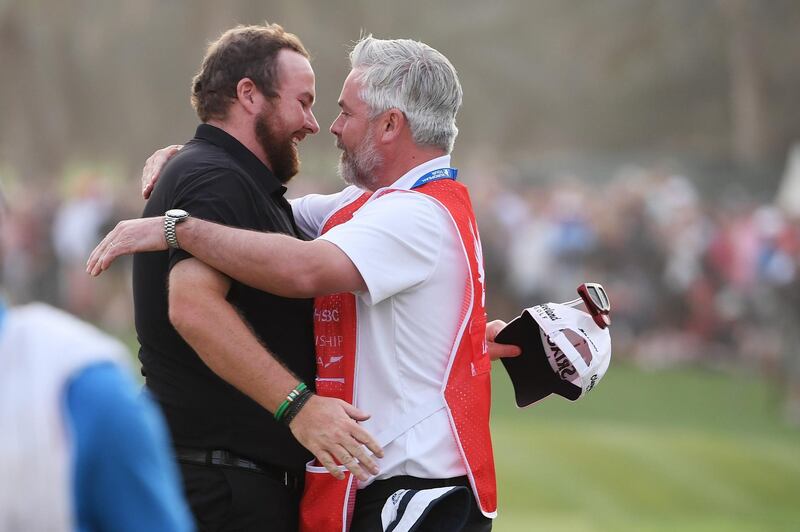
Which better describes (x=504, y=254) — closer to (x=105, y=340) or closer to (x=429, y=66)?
(x=429, y=66)

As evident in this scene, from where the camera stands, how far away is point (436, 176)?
3.57m

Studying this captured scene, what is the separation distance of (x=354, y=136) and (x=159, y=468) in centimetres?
193

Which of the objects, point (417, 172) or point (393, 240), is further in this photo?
point (417, 172)

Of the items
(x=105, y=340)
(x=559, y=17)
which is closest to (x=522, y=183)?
(x=559, y=17)

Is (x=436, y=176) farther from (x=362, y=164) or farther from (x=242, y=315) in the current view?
(x=242, y=315)

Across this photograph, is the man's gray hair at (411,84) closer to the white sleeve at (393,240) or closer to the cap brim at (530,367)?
the white sleeve at (393,240)

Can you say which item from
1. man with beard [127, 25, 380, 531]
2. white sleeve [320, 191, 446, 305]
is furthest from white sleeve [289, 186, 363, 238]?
white sleeve [320, 191, 446, 305]

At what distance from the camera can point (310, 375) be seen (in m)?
3.52

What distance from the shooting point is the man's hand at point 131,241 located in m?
3.18

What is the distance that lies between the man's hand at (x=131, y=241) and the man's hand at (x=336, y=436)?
1.73ft

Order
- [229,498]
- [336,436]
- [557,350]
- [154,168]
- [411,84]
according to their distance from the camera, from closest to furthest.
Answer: [336,436]
[229,498]
[411,84]
[557,350]
[154,168]

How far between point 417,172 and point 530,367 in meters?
0.67

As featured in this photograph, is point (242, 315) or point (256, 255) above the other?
point (256, 255)

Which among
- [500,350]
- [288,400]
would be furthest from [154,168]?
[500,350]
